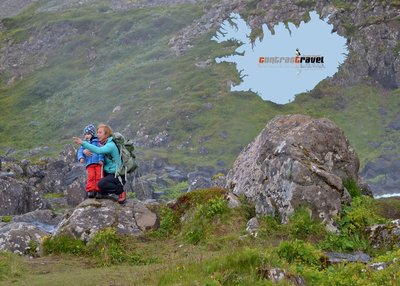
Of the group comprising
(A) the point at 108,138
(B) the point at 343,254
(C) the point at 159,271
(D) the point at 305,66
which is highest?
(A) the point at 108,138

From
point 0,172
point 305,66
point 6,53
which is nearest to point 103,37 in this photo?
point 6,53

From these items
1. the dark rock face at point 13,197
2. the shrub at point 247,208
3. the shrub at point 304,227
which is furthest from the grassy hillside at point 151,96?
the shrub at point 304,227

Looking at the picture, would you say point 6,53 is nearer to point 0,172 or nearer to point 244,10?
point 244,10

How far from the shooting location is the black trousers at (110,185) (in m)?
20.9

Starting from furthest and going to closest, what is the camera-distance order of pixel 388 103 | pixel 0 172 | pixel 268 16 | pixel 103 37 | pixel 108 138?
pixel 103 37 < pixel 268 16 < pixel 388 103 < pixel 0 172 < pixel 108 138

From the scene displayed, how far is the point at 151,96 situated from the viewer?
124938mm

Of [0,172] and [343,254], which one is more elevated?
[343,254]

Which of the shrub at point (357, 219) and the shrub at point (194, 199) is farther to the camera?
the shrub at point (194, 199)

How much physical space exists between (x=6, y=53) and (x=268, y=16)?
77.2 m

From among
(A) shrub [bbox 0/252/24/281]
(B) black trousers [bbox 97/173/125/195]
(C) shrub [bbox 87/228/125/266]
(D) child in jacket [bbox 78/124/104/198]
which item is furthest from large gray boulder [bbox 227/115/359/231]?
(A) shrub [bbox 0/252/24/281]

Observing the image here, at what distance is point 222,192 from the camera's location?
21.7 metres

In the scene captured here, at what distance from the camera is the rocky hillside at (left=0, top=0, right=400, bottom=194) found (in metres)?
103

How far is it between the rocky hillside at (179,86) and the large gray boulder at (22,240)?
66.7 m

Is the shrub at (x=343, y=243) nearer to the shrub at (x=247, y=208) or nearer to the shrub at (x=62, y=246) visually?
the shrub at (x=247, y=208)
